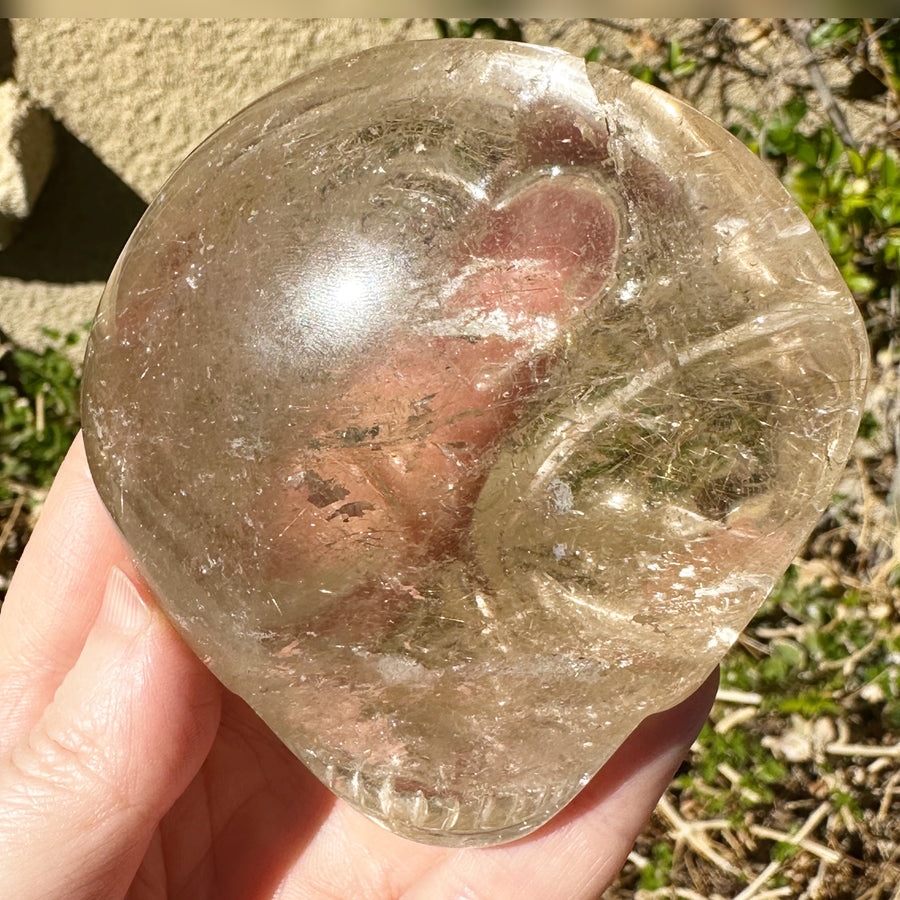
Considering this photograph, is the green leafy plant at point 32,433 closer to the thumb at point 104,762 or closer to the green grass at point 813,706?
the thumb at point 104,762

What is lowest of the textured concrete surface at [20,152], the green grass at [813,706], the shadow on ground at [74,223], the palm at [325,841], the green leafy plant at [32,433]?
the green grass at [813,706]

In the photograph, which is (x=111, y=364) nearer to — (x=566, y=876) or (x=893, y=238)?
(x=566, y=876)

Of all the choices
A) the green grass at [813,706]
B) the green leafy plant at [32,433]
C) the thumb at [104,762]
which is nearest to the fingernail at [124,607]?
the thumb at [104,762]

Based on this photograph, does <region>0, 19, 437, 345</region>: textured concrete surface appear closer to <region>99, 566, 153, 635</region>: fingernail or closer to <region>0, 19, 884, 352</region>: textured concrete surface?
<region>0, 19, 884, 352</region>: textured concrete surface

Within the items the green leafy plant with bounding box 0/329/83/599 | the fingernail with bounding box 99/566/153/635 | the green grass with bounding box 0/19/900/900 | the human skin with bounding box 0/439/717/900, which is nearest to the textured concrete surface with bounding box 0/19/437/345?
the green leafy plant with bounding box 0/329/83/599

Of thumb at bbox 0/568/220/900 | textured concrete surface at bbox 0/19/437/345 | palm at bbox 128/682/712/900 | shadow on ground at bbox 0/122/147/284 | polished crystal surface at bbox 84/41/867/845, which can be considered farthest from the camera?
shadow on ground at bbox 0/122/147/284

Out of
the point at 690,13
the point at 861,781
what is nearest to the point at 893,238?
the point at 690,13

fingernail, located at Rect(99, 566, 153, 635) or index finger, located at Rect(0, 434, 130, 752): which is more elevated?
fingernail, located at Rect(99, 566, 153, 635)

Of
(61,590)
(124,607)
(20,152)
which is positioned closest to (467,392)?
(124,607)
